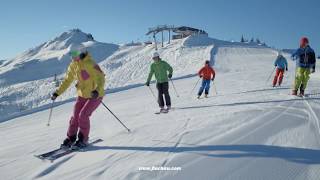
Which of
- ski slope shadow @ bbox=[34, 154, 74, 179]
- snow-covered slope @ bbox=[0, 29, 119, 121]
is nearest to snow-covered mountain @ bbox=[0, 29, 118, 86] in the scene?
snow-covered slope @ bbox=[0, 29, 119, 121]

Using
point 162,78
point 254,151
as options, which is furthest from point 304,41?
point 254,151

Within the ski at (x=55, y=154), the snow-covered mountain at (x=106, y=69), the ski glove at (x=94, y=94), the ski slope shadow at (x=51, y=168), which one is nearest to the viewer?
the ski slope shadow at (x=51, y=168)

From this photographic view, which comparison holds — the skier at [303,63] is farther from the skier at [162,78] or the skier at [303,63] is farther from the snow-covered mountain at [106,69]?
the snow-covered mountain at [106,69]

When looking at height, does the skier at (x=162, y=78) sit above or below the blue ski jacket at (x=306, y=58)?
below

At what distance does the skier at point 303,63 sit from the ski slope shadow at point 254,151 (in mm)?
6935

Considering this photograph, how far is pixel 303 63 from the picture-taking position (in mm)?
Answer: 12000

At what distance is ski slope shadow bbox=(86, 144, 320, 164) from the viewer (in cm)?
512

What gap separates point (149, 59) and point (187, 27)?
3092 cm

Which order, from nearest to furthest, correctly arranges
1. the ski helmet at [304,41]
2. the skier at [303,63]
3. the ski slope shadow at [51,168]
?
the ski slope shadow at [51,168], the skier at [303,63], the ski helmet at [304,41]

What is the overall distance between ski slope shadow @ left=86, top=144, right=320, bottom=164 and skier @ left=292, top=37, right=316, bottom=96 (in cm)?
694

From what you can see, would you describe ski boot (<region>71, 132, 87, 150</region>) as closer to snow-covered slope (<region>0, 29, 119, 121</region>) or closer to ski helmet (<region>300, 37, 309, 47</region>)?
ski helmet (<region>300, 37, 309, 47</region>)

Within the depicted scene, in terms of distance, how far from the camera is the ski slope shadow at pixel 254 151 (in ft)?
16.8

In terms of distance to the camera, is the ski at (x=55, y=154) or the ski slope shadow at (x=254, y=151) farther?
the ski at (x=55, y=154)

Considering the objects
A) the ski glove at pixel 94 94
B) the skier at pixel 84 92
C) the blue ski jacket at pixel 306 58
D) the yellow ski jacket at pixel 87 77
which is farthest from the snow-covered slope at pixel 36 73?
the blue ski jacket at pixel 306 58
